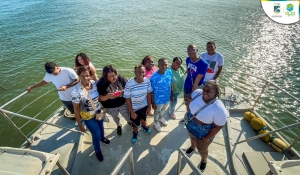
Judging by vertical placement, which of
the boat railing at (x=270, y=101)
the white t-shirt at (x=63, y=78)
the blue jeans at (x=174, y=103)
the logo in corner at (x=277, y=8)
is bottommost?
the boat railing at (x=270, y=101)

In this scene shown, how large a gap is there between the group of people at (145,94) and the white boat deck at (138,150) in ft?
0.66

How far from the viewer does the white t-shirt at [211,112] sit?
2908mm

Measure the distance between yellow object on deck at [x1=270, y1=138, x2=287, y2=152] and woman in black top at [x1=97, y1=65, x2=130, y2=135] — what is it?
425 cm

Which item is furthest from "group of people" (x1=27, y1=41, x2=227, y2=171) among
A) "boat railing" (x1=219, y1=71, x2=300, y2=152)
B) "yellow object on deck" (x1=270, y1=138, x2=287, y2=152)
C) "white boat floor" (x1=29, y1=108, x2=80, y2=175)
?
"boat railing" (x1=219, y1=71, x2=300, y2=152)

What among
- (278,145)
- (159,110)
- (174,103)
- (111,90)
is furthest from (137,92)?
(278,145)

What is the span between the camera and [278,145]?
15.6ft

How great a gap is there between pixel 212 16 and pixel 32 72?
2053cm

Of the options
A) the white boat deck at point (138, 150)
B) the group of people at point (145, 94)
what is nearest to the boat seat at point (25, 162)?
the group of people at point (145, 94)

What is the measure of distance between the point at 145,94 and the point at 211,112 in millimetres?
1565

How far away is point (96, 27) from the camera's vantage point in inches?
711

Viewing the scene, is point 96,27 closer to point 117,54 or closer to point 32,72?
point 117,54

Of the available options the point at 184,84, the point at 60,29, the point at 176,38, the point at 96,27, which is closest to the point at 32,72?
the point at 60,29

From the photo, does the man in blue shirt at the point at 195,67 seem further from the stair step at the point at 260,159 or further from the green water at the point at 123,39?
the green water at the point at 123,39

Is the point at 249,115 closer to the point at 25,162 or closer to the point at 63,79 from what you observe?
the point at 63,79
